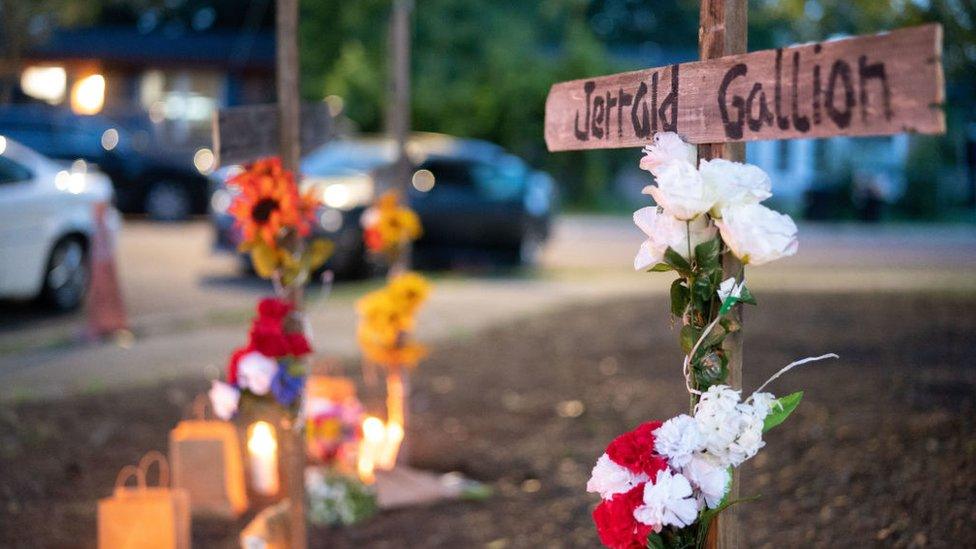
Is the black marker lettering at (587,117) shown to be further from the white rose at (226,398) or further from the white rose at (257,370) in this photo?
the white rose at (226,398)

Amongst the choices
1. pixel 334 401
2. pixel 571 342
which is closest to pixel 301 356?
pixel 334 401

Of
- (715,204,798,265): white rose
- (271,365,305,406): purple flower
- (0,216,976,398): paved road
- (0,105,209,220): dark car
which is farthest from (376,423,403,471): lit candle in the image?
(0,105,209,220): dark car

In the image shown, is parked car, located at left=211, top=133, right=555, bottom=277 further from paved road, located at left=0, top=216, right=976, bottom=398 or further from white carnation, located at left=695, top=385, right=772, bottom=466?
white carnation, located at left=695, top=385, right=772, bottom=466

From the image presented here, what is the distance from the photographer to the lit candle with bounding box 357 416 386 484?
541 cm

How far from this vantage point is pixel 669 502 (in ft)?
8.42

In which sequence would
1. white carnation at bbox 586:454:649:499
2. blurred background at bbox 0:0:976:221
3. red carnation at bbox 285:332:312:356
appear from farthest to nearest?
blurred background at bbox 0:0:976:221
red carnation at bbox 285:332:312:356
white carnation at bbox 586:454:649:499

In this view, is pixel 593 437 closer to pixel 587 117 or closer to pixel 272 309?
pixel 272 309

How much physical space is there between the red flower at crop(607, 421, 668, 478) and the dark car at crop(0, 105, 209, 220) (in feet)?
55.0

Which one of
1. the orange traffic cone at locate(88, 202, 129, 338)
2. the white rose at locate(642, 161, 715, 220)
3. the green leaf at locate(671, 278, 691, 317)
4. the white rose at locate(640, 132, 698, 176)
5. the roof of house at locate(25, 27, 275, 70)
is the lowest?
the orange traffic cone at locate(88, 202, 129, 338)

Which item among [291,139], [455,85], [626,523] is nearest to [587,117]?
[626,523]

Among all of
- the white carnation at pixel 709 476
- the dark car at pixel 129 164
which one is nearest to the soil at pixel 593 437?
the white carnation at pixel 709 476

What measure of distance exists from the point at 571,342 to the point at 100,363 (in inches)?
139

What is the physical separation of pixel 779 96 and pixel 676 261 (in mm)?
447

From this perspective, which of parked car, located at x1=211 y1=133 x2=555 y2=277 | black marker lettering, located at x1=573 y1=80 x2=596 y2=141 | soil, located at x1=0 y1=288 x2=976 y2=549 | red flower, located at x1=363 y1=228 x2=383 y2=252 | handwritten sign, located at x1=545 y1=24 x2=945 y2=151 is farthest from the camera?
parked car, located at x1=211 y1=133 x2=555 y2=277
